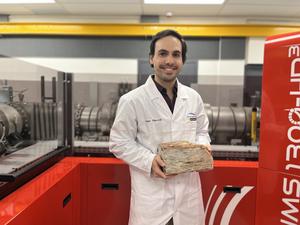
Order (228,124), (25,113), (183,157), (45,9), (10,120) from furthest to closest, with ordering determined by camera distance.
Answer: (45,9) → (228,124) → (25,113) → (10,120) → (183,157)

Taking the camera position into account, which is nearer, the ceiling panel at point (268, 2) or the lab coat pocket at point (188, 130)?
the lab coat pocket at point (188, 130)

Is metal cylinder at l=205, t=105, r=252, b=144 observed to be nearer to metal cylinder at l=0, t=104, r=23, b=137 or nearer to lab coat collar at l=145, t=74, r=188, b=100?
lab coat collar at l=145, t=74, r=188, b=100

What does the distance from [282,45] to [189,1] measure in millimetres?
3027

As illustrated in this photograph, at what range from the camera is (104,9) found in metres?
4.31

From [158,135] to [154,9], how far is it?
3.46 metres

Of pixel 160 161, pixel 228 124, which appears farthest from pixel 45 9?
pixel 160 161

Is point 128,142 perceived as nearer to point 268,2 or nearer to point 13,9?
point 268,2

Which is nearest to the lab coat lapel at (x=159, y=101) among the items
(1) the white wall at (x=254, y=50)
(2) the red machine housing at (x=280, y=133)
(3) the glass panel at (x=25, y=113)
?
(2) the red machine housing at (x=280, y=133)

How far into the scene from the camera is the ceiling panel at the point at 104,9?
415cm

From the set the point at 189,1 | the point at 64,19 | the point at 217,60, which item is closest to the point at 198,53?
the point at 217,60

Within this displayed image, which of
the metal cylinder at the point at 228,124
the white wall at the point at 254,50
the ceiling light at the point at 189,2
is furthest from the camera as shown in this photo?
the white wall at the point at 254,50

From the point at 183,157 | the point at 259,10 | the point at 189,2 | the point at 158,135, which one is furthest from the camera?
the point at 259,10

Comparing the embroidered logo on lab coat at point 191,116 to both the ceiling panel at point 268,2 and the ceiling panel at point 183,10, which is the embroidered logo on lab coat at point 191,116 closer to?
the ceiling panel at point 268,2

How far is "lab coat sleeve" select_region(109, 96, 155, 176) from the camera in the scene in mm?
1248
